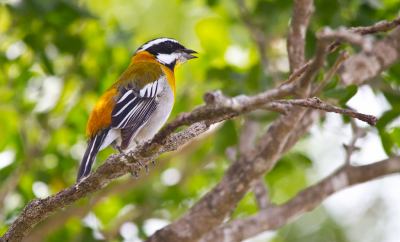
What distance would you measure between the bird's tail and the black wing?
0.54 feet

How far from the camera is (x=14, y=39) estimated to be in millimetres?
5324

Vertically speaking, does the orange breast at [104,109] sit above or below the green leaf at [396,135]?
above

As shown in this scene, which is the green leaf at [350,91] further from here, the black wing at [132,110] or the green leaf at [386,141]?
the black wing at [132,110]

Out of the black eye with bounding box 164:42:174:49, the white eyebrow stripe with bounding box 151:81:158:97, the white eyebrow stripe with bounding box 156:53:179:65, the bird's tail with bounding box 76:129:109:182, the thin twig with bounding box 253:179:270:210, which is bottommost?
the thin twig with bounding box 253:179:270:210

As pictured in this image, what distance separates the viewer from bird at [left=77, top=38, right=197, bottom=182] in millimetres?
3525

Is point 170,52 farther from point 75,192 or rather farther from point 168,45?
point 75,192

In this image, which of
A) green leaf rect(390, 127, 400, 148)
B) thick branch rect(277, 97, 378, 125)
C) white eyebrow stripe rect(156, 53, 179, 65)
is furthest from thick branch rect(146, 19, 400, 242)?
white eyebrow stripe rect(156, 53, 179, 65)

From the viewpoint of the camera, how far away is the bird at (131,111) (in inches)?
139

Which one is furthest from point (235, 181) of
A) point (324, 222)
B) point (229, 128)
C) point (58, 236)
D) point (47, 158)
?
point (324, 222)

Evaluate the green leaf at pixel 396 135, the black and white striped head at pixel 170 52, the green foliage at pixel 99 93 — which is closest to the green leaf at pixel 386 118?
the green foliage at pixel 99 93

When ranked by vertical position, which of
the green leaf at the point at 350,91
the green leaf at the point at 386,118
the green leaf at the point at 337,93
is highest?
the green leaf at the point at 337,93

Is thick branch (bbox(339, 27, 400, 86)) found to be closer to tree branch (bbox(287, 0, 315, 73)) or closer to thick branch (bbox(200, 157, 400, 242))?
tree branch (bbox(287, 0, 315, 73))

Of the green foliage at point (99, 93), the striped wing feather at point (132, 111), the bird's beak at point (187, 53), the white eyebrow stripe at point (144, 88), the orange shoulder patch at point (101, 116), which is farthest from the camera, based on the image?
the bird's beak at point (187, 53)

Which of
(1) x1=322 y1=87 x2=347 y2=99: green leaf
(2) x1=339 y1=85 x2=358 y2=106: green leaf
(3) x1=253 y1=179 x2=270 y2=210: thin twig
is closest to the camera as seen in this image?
(1) x1=322 y1=87 x2=347 y2=99: green leaf
